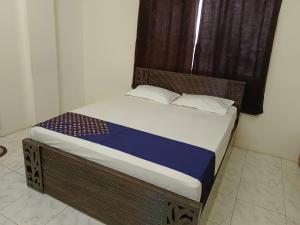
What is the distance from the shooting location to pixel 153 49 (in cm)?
328

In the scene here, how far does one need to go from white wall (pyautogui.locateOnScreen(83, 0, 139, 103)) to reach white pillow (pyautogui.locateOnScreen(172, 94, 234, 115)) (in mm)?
1151

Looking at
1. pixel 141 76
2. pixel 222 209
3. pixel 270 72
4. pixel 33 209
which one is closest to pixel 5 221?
pixel 33 209

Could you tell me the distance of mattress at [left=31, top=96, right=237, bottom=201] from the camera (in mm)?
1491

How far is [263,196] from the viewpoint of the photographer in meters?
2.27

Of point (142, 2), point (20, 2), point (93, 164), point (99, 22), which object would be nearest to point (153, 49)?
point (142, 2)

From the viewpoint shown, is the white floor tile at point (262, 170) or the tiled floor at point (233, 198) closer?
the tiled floor at point (233, 198)

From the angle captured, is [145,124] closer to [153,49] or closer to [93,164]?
[93,164]

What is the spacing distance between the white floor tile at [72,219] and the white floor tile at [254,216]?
3.69 ft

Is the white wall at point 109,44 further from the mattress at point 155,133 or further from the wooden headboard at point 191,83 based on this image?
the mattress at point 155,133

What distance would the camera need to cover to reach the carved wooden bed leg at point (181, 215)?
1370mm

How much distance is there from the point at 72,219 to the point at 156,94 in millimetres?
1668

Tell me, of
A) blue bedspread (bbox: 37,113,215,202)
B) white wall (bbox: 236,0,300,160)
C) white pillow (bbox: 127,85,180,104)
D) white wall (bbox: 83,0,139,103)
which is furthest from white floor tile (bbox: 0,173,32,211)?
white wall (bbox: 236,0,300,160)

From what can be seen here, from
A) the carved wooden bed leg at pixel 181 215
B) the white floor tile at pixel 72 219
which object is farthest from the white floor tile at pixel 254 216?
the white floor tile at pixel 72 219

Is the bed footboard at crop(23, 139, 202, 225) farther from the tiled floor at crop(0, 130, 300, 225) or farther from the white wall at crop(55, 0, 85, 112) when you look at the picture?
the white wall at crop(55, 0, 85, 112)
